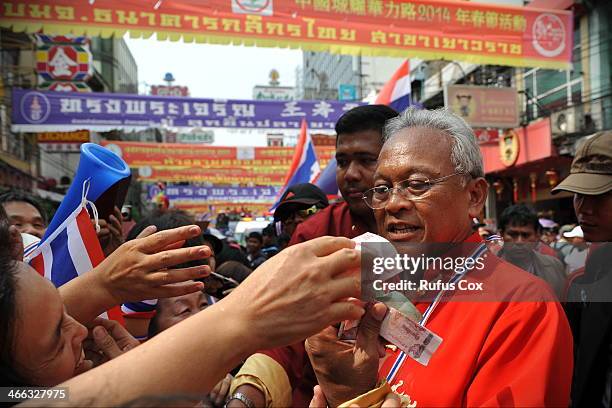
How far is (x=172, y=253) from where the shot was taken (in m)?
1.50

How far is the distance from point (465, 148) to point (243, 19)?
462 cm

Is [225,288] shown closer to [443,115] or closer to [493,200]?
[443,115]

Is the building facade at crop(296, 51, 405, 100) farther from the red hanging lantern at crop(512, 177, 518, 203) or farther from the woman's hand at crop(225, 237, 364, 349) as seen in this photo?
the woman's hand at crop(225, 237, 364, 349)

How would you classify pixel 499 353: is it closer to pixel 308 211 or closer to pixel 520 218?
pixel 308 211

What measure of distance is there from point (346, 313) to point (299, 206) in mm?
3546

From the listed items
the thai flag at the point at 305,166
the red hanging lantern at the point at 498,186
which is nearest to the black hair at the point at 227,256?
the thai flag at the point at 305,166

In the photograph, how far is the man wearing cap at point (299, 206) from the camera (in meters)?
4.46

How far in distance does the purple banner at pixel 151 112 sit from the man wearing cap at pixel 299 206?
18.8 feet

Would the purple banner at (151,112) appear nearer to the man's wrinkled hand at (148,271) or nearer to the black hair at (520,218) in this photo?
the black hair at (520,218)

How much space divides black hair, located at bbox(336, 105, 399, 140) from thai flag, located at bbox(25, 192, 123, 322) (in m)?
1.30

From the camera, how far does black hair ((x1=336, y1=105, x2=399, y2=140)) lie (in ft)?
8.42

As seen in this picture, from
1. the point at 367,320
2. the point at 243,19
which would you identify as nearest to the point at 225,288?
the point at 367,320

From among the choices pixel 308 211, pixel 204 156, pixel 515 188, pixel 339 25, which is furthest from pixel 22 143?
pixel 308 211

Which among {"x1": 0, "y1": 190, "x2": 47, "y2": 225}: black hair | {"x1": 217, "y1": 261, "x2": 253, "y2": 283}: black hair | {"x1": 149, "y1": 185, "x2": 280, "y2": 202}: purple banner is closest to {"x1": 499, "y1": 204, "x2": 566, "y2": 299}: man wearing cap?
{"x1": 217, "y1": 261, "x2": 253, "y2": 283}: black hair
